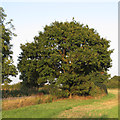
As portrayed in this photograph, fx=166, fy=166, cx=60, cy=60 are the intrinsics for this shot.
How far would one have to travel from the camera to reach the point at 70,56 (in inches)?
1053

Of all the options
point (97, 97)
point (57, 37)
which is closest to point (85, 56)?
point (57, 37)

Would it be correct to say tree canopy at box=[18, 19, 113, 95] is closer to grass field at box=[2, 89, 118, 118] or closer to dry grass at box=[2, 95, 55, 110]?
dry grass at box=[2, 95, 55, 110]

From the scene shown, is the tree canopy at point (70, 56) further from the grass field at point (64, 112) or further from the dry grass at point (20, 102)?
the grass field at point (64, 112)

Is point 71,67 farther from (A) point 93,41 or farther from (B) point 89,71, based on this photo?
(A) point 93,41

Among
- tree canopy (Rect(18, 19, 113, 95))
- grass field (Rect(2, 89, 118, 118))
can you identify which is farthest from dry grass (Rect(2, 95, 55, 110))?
tree canopy (Rect(18, 19, 113, 95))

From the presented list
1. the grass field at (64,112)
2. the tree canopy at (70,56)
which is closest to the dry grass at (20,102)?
the grass field at (64,112)

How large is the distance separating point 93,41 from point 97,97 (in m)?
9.61

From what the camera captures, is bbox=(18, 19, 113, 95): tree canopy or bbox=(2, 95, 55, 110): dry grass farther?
bbox=(18, 19, 113, 95): tree canopy

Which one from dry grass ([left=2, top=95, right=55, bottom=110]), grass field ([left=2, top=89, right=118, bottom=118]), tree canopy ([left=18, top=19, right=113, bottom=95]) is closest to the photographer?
grass field ([left=2, top=89, right=118, bottom=118])

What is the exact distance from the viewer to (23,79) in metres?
40.0

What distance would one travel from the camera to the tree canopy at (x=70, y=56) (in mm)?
26172

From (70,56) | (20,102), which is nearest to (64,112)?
(20,102)

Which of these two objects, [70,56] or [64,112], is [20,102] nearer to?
[64,112]

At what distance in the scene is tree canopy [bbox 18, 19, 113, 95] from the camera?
26.2 meters
